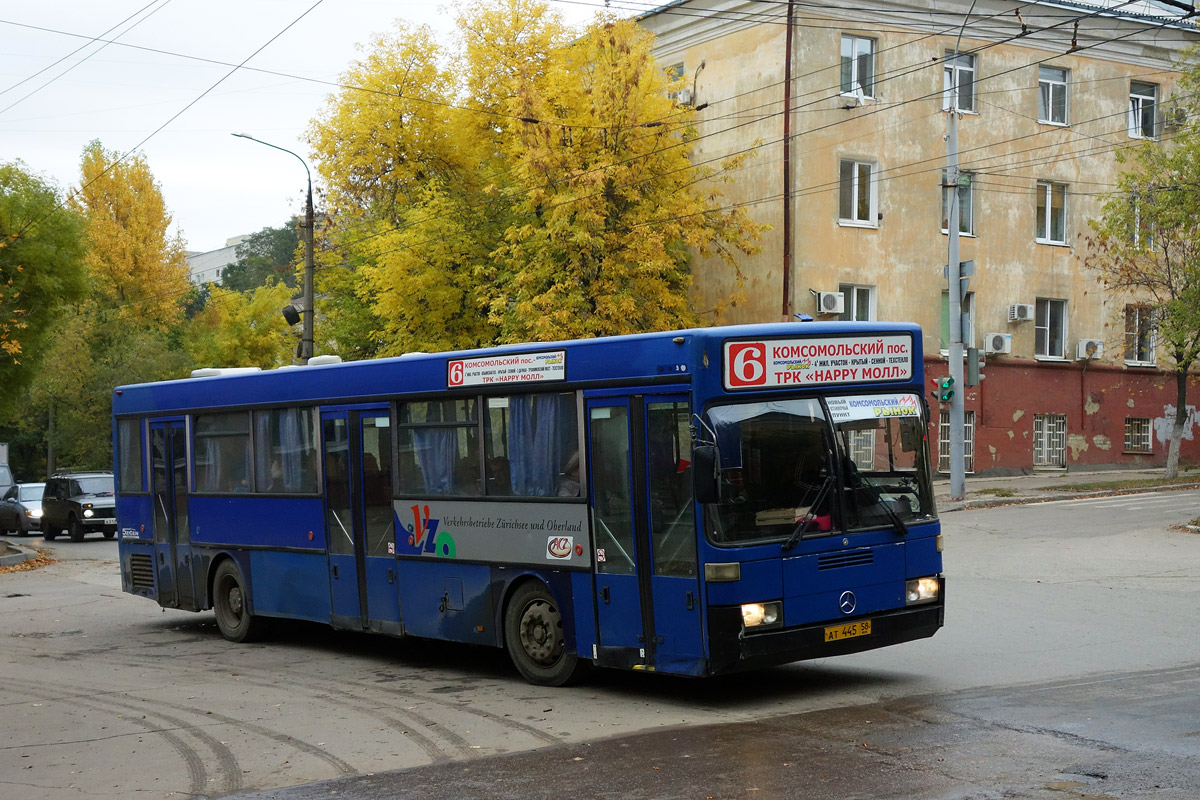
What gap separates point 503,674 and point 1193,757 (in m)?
6.09

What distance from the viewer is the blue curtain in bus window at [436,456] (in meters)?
12.1

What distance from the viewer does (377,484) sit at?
13.0m

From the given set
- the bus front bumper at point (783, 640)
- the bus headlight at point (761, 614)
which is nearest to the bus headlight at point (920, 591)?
the bus front bumper at point (783, 640)

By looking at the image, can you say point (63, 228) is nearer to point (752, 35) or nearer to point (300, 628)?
point (752, 35)

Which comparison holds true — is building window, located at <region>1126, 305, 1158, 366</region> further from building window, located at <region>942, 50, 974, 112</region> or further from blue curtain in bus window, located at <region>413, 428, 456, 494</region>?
blue curtain in bus window, located at <region>413, 428, 456, 494</region>

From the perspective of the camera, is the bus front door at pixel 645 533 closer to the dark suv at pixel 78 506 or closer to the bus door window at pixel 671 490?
the bus door window at pixel 671 490

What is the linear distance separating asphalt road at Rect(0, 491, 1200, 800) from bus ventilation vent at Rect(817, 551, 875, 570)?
97 centimetres

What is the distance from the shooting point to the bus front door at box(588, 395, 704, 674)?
979 centimetres

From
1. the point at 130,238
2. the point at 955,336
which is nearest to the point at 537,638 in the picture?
the point at 955,336

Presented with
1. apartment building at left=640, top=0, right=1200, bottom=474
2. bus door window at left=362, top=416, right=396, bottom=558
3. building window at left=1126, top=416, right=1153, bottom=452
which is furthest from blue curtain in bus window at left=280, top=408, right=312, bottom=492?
building window at left=1126, top=416, right=1153, bottom=452

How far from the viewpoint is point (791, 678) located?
11.1 meters

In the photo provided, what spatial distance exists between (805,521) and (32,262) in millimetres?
28416

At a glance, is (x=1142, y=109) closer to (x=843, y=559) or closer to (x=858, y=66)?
(x=858, y=66)

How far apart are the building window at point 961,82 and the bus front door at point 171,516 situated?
90.7 ft
